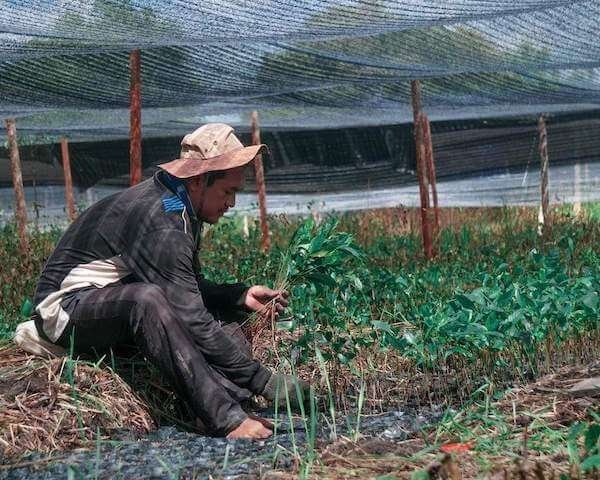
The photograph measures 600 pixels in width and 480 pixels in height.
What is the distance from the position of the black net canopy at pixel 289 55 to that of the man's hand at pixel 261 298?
241 centimetres

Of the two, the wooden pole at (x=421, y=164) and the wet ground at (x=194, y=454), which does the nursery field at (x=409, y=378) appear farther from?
the wooden pole at (x=421, y=164)

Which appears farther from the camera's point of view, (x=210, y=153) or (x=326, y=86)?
(x=326, y=86)

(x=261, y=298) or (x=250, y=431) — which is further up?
(x=261, y=298)

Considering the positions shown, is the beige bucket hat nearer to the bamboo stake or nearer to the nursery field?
the nursery field

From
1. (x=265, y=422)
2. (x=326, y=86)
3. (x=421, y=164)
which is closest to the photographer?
(x=265, y=422)

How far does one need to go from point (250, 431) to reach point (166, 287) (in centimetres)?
61

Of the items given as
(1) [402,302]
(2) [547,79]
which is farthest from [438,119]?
(1) [402,302]

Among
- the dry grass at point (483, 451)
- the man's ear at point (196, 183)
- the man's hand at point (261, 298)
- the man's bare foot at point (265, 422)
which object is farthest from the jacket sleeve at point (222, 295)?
the dry grass at point (483, 451)

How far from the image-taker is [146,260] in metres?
3.70

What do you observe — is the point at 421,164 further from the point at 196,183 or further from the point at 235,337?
the point at 196,183

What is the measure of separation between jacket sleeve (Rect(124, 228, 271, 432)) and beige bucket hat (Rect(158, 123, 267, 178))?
26 centimetres

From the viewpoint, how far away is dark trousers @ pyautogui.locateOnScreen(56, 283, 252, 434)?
11.9ft

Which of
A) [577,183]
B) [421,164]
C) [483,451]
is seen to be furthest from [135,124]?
[577,183]

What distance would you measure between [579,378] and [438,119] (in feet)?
36.6
